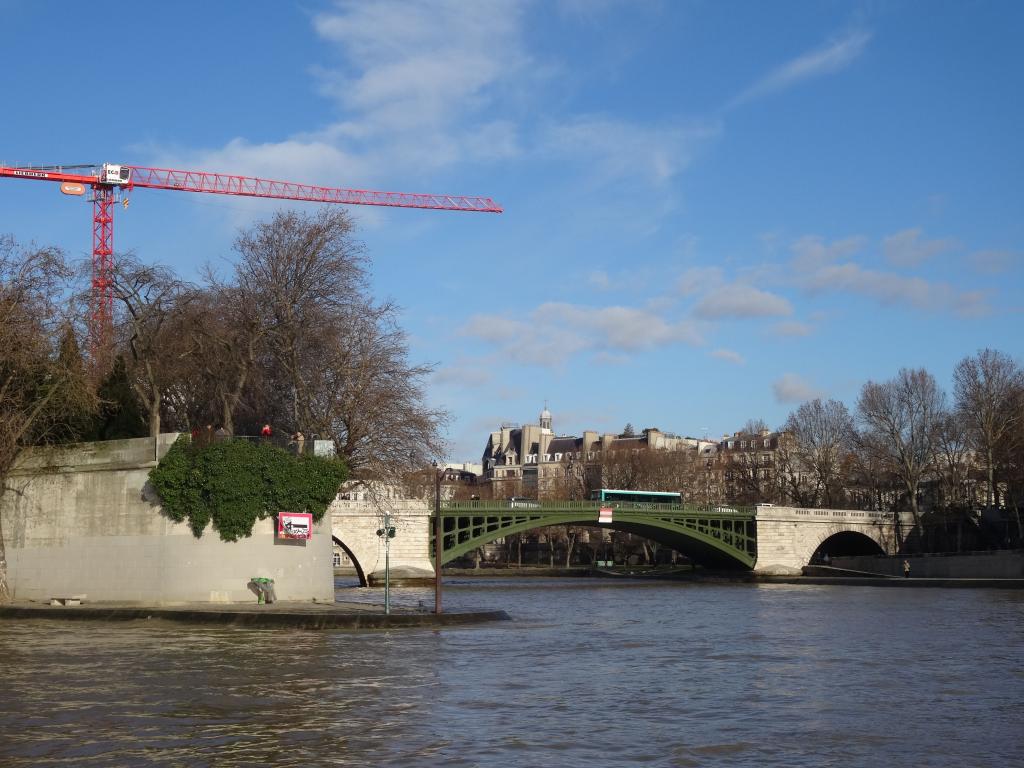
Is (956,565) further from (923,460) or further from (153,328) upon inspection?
(153,328)

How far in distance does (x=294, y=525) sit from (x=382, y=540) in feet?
108

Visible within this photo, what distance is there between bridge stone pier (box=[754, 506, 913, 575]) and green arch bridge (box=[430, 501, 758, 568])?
0.82 m

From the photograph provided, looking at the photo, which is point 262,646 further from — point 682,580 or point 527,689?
point 682,580

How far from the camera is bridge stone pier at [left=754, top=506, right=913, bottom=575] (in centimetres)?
8619

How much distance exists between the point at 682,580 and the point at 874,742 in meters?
71.9

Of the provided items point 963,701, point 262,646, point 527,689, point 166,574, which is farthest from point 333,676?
point 166,574

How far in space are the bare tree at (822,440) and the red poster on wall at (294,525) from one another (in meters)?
68.5

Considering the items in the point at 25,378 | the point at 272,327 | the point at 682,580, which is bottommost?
the point at 682,580

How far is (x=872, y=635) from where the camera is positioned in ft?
111

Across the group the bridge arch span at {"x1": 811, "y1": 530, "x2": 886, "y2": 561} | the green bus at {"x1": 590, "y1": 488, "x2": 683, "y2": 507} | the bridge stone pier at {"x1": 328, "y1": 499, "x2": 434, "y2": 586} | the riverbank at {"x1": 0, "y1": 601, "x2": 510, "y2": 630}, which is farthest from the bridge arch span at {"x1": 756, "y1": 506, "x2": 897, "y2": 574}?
the riverbank at {"x1": 0, "y1": 601, "x2": 510, "y2": 630}

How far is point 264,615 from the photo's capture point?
104 ft

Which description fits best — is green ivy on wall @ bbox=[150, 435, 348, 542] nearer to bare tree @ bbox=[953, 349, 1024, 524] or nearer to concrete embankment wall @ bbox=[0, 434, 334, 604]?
concrete embankment wall @ bbox=[0, 434, 334, 604]

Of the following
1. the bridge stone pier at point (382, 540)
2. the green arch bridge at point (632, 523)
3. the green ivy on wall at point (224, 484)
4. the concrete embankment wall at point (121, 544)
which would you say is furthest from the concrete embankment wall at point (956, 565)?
the green ivy on wall at point (224, 484)

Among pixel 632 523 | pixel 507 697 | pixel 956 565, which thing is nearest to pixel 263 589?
pixel 507 697
